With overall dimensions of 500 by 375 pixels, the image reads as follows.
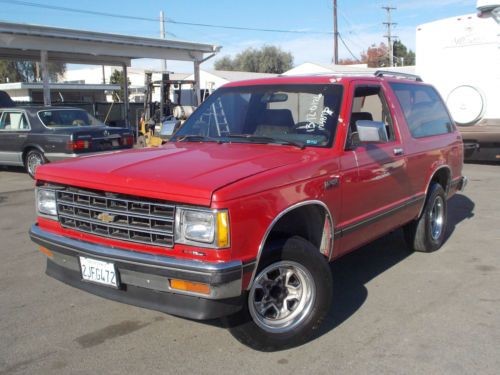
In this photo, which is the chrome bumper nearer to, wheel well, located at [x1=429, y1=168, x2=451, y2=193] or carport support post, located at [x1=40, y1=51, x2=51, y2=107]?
wheel well, located at [x1=429, y1=168, x2=451, y2=193]

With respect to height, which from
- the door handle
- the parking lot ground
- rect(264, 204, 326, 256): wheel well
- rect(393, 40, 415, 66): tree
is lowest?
the parking lot ground

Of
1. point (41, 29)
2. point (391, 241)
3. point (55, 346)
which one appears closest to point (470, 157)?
point (391, 241)

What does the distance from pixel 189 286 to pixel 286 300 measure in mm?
873

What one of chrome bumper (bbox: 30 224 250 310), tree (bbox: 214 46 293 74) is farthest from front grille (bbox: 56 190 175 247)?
tree (bbox: 214 46 293 74)

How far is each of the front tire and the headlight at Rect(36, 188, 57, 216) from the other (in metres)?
1.60

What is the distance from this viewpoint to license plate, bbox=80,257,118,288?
340 centimetres

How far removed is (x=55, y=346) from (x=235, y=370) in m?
1.33

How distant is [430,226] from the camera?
5.93m

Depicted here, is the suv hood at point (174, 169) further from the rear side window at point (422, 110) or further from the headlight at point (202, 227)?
the rear side window at point (422, 110)

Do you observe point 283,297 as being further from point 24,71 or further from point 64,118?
point 24,71

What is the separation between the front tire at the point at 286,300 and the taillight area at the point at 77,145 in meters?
8.72

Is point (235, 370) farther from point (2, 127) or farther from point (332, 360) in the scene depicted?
point (2, 127)

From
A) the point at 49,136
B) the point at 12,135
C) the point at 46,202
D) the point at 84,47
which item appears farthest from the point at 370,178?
the point at 84,47

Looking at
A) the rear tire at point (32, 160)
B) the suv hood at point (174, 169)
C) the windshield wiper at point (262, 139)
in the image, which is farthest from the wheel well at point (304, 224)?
the rear tire at point (32, 160)
